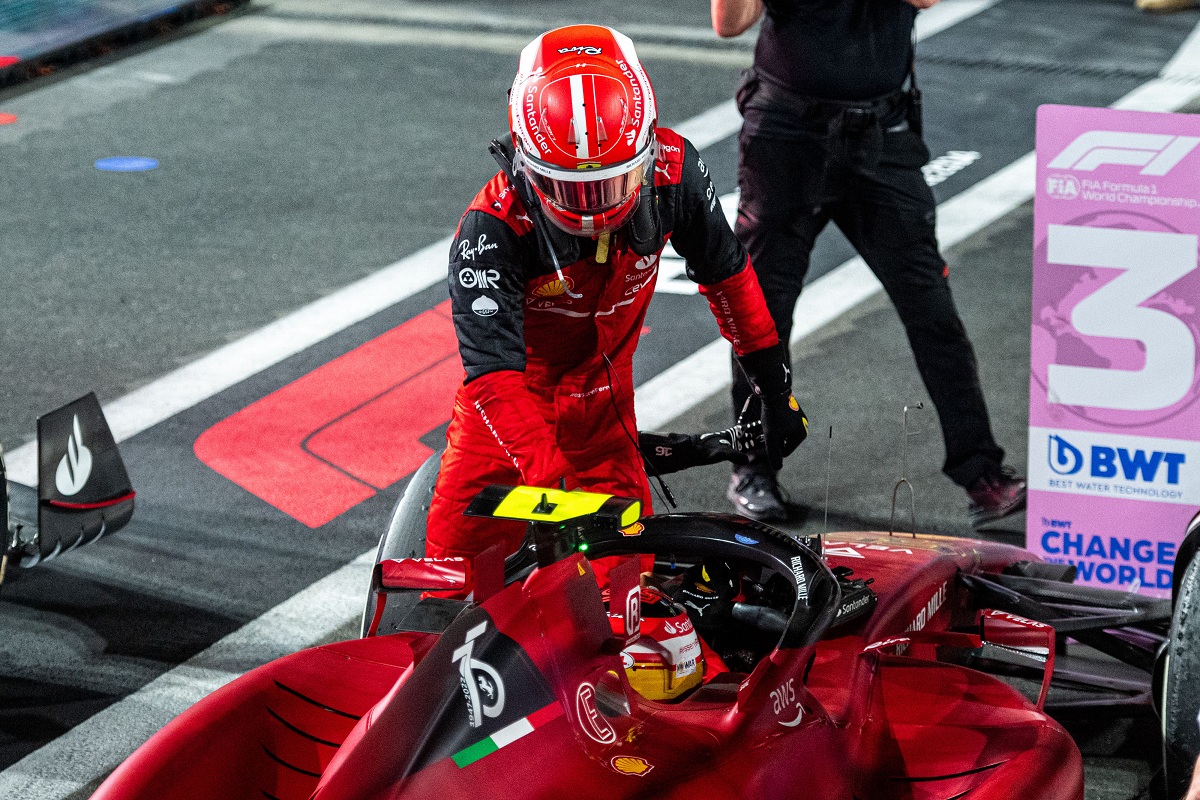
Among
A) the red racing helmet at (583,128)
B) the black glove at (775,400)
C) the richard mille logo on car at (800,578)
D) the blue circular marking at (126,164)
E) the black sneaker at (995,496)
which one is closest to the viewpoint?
the richard mille logo on car at (800,578)

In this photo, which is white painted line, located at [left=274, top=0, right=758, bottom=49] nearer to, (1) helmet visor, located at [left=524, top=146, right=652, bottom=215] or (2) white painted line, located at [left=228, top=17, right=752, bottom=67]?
(2) white painted line, located at [left=228, top=17, right=752, bottom=67]

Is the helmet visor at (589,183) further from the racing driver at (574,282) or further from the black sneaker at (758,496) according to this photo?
the black sneaker at (758,496)

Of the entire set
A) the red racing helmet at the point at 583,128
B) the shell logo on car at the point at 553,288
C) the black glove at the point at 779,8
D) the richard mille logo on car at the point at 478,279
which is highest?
the red racing helmet at the point at 583,128

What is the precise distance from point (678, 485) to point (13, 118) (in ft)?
18.7

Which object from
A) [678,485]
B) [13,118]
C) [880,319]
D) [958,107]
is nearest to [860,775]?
[678,485]

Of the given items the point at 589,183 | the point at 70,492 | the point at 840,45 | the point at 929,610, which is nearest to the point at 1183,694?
the point at 929,610

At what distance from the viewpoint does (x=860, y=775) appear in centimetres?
271

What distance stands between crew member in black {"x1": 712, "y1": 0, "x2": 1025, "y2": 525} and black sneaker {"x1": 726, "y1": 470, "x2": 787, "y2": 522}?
49 mm

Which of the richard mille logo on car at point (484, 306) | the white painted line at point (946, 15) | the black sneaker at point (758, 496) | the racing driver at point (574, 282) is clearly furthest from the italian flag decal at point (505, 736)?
the white painted line at point (946, 15)

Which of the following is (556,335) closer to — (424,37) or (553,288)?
(553,288)

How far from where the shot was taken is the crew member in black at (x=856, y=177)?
14.9 feet

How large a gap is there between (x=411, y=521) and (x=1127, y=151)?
208cm

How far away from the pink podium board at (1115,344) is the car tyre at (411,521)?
169 cm

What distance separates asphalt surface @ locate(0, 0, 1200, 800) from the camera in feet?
14.9
